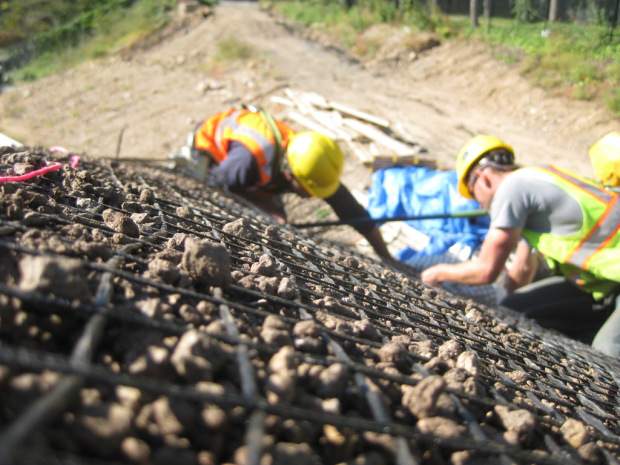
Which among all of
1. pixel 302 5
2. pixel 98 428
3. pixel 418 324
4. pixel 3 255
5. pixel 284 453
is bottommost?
pixel 418 324

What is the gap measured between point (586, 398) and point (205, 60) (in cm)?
1407

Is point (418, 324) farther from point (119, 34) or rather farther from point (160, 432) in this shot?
point (119, 34)

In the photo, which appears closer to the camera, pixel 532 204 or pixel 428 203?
pixel 532 204

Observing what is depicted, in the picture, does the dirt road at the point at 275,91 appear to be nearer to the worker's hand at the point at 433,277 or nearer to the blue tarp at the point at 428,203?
the blue tarp at the point at 428,203

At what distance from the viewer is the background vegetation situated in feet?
31.9

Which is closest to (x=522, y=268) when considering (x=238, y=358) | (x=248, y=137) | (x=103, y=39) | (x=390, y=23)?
(x=248, y=137)

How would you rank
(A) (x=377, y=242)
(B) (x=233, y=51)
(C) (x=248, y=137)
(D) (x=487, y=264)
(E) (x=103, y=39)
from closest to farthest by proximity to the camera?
(D) (x=487, y=264), (C) (x=248, y=137), (A) (x=377, y=242), (B) (x=233, y=51), (E) (x=103, y=39)

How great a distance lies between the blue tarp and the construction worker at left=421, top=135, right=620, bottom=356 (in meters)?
1.24

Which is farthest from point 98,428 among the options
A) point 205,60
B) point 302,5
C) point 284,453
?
point 302,5

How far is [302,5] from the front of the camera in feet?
62.1

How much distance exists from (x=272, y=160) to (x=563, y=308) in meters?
3.06

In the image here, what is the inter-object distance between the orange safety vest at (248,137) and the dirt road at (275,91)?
3750 mm

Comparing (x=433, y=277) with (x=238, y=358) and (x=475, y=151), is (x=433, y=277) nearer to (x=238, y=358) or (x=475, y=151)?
(x=475, y=151)

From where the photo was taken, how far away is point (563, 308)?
3834 millimetres
